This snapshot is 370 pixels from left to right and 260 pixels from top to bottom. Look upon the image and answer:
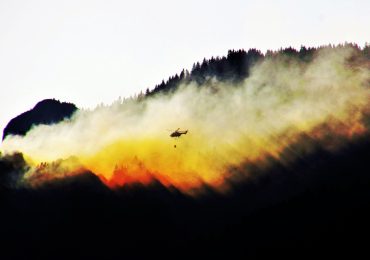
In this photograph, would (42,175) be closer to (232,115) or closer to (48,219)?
(48,219)

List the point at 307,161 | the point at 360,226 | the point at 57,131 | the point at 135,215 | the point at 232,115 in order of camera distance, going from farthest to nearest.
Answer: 1. the point at 57,131
2. the point at 232,115
3. the point at 135,215
4. the point at 307,161
5. the point at 360,226

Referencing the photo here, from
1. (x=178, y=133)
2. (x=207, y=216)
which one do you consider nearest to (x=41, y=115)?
(x=178, y=133)

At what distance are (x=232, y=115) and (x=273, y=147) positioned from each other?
969 cm

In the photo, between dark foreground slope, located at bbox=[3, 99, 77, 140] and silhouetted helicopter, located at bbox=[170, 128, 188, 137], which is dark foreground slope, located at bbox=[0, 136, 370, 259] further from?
dark foreground slope, located at bbox=[3, 99, 77, 140]

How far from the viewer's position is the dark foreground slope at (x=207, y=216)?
61312mm

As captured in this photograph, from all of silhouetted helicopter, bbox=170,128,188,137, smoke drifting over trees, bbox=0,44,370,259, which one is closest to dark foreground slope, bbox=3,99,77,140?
smoke drifting over trees, bbox=0,44,370,259

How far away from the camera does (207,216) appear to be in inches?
2739

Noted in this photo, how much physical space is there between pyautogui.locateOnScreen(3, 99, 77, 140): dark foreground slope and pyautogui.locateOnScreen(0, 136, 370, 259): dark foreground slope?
21515 millimetres

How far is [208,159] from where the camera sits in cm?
7619

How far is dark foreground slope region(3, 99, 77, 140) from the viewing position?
323 feet

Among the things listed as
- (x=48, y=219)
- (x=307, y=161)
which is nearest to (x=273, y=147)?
(x=307, y=161)

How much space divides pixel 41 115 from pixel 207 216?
49073mm

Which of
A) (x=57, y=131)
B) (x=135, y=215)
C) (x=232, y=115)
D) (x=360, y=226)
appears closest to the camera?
(x=360, y=226)

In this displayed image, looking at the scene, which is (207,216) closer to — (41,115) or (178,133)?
(178,133)
